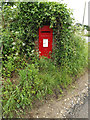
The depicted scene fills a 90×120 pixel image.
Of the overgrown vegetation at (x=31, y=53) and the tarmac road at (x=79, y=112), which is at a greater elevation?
the overgrown vegetation at (x=31, y=53)

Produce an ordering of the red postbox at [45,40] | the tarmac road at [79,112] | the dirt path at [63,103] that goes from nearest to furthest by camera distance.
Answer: the dirt path at [63,103] < the tarmac road at [79,112] < the red postbox at [45,40]

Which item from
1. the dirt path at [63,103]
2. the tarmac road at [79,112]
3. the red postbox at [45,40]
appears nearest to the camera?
the dirt path at [63,103]

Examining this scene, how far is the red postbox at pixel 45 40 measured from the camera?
3.13 meters

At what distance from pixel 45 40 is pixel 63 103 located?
1.63m

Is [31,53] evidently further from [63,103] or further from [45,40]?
[63,103]

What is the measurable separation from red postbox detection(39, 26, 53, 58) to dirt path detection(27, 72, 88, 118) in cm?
120

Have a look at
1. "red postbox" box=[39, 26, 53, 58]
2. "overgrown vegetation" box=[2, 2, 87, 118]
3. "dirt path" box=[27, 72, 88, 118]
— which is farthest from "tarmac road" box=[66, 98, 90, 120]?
"red postbox" box=[39, 26, 53, 58]

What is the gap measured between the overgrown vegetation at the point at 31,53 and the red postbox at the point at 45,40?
0.42ft

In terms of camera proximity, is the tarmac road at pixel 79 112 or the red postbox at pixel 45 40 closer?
the tarmac road at pixel 79 112

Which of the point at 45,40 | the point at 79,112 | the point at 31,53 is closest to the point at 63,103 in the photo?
the point at 79,112

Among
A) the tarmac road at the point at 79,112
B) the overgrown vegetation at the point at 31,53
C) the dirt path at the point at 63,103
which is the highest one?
the overgrown vegetation at the point at 31,53

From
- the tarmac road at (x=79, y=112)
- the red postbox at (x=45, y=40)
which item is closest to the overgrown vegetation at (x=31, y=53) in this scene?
the red postbox at (x=45, y=40)

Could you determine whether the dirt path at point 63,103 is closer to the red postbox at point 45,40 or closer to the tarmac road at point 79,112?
the tarmac road at point 79,112

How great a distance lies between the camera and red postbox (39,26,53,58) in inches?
123
